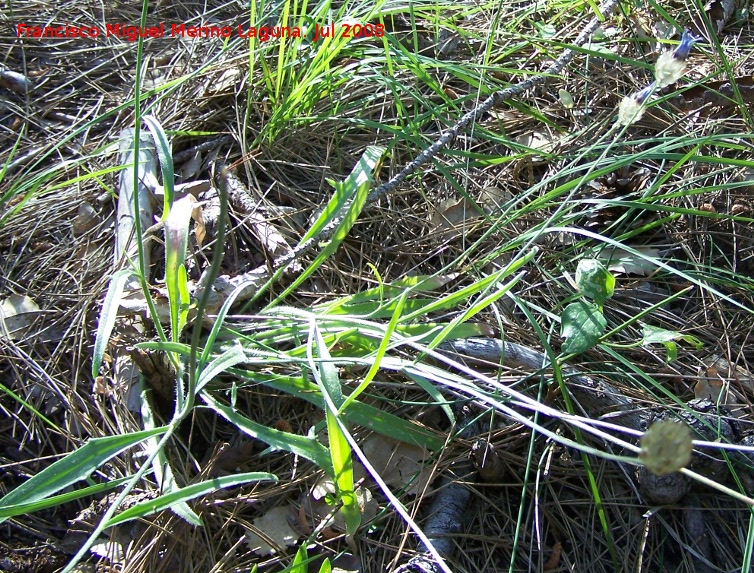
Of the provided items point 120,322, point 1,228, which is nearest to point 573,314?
point 120,322

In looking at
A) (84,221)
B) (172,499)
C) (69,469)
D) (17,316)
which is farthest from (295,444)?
(84,221)

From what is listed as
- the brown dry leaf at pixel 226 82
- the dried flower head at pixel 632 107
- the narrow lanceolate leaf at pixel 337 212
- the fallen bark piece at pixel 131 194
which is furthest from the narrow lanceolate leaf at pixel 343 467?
the brown dry leaf at pixel 226 82

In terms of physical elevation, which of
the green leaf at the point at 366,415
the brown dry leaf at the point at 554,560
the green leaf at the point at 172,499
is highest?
the green leaf at the point at 172,499

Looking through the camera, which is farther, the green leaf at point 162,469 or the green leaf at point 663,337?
the green leaf at point 663,337

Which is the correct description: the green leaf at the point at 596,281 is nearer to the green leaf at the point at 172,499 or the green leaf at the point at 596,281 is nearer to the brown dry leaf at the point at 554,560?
the brown dry leaf at the point at 554,560

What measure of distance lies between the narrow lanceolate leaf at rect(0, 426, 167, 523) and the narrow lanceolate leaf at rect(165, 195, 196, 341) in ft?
0.71

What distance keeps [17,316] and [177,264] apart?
524 mm

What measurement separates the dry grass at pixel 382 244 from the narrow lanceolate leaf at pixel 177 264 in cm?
23

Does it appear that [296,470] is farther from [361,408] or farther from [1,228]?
[1,228]

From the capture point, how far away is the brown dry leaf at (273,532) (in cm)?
114

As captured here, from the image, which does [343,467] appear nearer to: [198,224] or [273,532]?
[273,532]

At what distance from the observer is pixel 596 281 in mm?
1135

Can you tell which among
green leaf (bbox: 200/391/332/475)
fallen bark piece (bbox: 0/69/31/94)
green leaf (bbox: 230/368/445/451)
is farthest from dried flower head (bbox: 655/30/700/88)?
fallen bark piece (bbox: 0/69/31/94)

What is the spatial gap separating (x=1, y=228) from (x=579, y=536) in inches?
59.9
